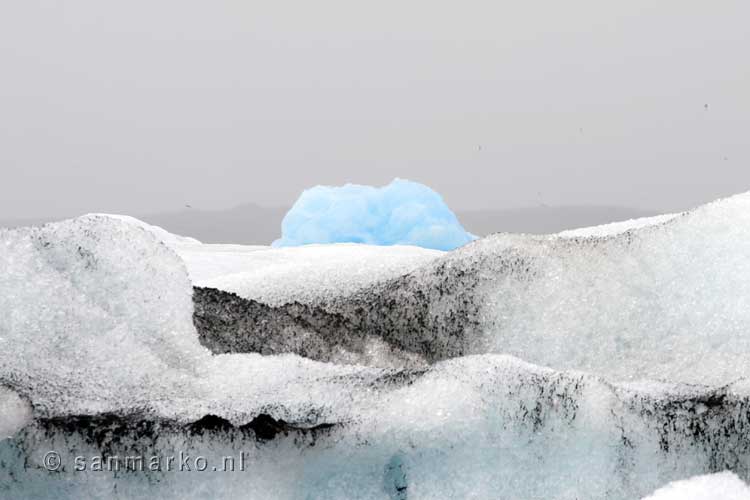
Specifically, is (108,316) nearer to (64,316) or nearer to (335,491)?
(64,316)

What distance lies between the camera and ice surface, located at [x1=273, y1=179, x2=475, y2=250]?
5.86 meters

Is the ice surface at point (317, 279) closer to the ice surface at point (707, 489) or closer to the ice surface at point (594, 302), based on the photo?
the ice surface at point (594, 302)

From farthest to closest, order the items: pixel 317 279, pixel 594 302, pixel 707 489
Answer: pixel 317 279 → pixel 594 302 → pixel 707 489

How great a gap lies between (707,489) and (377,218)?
200 inches

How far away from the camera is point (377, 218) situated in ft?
19.9

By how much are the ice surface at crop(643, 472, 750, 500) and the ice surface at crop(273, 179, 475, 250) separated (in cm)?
475

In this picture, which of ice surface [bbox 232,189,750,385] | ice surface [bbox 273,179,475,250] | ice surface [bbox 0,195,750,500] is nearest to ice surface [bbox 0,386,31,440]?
ice surface [bbox 0,195,750,500]

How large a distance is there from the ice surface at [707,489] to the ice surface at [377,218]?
4.75m

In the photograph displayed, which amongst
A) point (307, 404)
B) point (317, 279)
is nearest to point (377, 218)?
point (317, 279)

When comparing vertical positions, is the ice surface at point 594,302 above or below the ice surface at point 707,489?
above

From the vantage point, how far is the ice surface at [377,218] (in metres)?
5.86

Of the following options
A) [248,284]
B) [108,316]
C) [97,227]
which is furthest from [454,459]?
[248,284]

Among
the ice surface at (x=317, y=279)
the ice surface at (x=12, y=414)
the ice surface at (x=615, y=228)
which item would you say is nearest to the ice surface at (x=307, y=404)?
the ice surface at (x=12, y=414)

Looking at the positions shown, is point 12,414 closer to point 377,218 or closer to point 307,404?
point 307,404
